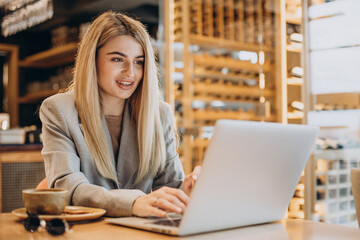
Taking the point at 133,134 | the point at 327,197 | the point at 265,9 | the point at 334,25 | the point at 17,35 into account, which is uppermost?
the point at 17,35

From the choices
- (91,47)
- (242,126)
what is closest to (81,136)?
(91,47)

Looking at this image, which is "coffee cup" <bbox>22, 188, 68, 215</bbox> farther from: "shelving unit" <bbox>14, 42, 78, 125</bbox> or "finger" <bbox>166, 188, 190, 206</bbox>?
"shelving unit" <bbox>14, 42, 78, 125</bbox>

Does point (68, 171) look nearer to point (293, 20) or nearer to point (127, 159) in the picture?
point (127, 159)

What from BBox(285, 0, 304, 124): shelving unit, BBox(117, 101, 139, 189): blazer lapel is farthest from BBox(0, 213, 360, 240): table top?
BBox(285, 0, 304, 124): shelving unit

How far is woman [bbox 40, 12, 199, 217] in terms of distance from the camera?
5.17 ft

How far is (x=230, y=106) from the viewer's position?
441 cm

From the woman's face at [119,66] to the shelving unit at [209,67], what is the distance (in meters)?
2.36

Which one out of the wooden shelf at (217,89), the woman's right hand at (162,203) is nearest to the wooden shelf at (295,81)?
the wooden shelf at (217,89)

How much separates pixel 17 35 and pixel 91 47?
6.22 meters

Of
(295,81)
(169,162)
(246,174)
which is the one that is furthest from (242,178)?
(295,81)

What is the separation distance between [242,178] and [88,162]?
2.28ft

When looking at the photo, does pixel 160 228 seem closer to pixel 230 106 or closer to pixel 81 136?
pixel 81 136

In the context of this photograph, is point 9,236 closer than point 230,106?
Yes

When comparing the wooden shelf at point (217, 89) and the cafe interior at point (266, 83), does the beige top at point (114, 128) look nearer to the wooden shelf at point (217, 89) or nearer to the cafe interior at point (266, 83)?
the cafe interior at point (266, 83)
